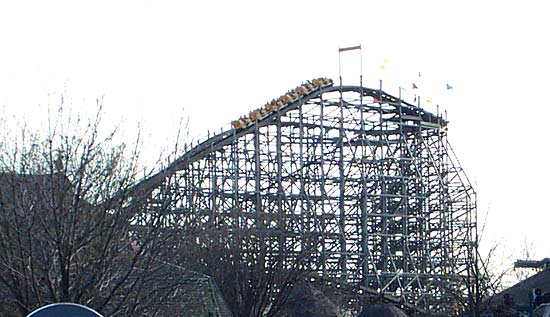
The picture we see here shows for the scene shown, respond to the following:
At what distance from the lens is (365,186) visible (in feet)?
132

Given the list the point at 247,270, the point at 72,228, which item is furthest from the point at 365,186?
the point at 72,228

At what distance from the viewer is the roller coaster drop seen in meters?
38.2

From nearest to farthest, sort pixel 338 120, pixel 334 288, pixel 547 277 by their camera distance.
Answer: pixel 547 277 < pixel 334 288 < pixel 338 120

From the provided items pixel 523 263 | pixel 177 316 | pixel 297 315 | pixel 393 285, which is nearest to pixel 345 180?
pixel 393 285

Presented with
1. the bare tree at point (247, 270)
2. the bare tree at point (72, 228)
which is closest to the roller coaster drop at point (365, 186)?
the bare tree at point (247, 270)

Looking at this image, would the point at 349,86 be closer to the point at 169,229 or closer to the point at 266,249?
the point at 266,249

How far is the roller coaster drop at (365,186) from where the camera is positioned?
38.2m

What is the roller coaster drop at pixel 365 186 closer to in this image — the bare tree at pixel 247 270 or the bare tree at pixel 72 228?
the bare tree at pixel 247 270

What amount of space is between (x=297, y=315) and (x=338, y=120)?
1347 cm

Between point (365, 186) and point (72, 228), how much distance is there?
29.1 meters

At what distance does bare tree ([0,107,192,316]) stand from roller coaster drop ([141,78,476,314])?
2231 centimetres

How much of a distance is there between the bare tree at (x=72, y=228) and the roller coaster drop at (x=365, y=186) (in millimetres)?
22314

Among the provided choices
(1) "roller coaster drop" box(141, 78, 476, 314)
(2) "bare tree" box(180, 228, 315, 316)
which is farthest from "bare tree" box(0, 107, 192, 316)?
(1) "roller coaster drop" box(141, 78, 476, 314)

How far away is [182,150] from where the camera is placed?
1362 cm
